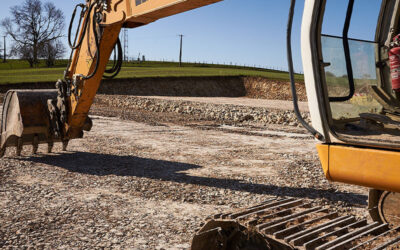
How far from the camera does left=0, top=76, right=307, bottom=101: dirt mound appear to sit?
31.9 meters

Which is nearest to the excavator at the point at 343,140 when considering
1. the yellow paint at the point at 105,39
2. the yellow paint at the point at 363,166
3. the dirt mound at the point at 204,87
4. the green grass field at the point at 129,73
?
the yellow paint at the point at 363,166

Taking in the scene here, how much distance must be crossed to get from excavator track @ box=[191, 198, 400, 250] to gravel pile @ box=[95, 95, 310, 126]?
1332 centimetres

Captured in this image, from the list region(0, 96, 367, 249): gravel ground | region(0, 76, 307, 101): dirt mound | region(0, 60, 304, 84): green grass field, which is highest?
region(0, 60, 304, 84): green grass field

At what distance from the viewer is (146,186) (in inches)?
271

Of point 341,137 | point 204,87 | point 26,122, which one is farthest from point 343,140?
point 204,87

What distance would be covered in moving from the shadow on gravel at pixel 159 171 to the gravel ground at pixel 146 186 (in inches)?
0.7

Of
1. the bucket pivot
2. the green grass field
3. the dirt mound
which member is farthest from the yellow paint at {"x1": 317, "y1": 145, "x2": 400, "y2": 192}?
the dirt mound

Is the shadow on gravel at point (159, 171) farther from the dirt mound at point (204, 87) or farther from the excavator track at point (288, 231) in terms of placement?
the dirt mound at point (204, 87)

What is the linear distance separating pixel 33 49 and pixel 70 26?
163 feet

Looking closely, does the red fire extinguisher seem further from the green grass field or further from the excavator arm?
the green grass field

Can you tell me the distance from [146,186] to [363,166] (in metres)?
4.84

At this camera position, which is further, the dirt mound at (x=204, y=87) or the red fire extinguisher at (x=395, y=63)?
the dirt mound at (x=204, y=87)

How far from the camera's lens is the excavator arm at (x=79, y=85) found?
5832 mm

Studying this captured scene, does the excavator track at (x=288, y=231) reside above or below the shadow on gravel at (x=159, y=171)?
above
